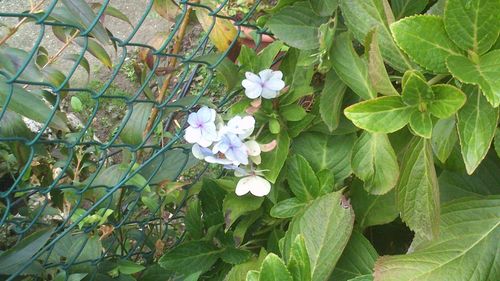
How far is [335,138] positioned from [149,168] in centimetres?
48

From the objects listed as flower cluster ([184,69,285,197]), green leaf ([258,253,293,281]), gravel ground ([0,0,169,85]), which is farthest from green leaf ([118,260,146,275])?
gravel ground ([0,0,169,85])

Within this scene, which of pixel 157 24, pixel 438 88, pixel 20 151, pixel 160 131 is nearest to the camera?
pixel 438 88

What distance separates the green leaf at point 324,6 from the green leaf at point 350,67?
0.19 ft

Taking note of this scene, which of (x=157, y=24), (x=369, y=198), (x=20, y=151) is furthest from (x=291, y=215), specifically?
(x=157, y=24)

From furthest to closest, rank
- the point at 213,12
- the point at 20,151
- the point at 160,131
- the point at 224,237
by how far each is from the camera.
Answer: the point at 160,131
the point at 224,237
the point at 213,12
the point at 20,151

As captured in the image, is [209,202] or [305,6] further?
[209,202]

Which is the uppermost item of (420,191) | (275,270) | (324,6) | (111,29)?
(111,29)

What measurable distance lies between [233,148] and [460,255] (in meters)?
0.49

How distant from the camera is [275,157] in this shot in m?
1.41

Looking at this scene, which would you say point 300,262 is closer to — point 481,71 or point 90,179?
point 481,71

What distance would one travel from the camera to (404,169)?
115cm

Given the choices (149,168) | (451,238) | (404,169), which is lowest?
(451,238)

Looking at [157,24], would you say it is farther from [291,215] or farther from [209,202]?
[291,215]

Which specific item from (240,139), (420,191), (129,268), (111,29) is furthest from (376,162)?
(111,29)
